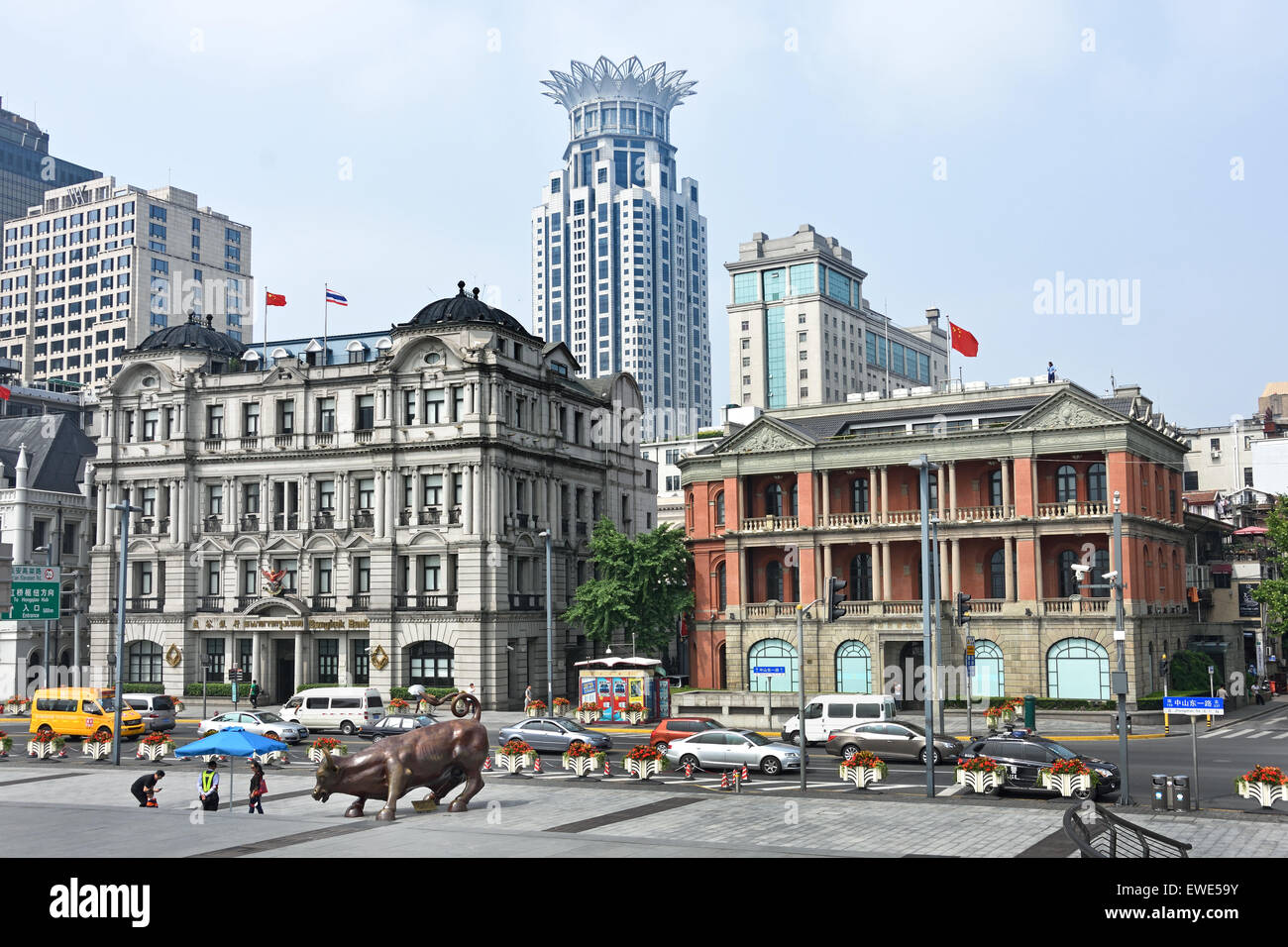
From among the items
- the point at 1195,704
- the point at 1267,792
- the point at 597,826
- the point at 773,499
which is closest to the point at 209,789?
the point at 597,826

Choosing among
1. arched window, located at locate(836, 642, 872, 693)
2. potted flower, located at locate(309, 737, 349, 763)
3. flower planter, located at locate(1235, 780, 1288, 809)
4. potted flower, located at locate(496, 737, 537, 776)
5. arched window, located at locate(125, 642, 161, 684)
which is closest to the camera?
flower planter, located at locate(1235, 780, 1288, 809)

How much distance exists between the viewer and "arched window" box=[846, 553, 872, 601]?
6881 cm

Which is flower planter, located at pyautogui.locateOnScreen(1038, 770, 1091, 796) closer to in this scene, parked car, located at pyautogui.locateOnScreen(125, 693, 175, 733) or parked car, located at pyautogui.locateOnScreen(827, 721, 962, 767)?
parked car, located at pyautogui.locateOnScreen(827, 721, 962, 767)

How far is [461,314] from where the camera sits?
2832 inches

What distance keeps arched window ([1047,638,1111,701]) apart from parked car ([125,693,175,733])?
4175cm

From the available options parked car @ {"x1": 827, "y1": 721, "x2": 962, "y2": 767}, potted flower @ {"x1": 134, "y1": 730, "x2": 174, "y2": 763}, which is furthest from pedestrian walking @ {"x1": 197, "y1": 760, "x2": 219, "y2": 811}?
parked car @ {"x1": 827, "y1": 721, "x2": 962, "y2": 767}

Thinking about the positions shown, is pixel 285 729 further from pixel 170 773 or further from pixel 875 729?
pixel 875 729

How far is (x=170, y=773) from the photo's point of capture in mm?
42375

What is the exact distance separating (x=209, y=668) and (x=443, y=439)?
20.9 metres

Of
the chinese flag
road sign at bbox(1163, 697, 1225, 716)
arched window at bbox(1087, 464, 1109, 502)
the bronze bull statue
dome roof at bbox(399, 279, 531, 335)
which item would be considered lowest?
the bronze bull statue

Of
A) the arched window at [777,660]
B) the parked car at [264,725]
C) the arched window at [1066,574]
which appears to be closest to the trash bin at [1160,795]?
the arched window at [1066,574]

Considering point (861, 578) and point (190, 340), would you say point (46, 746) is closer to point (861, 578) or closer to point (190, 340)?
point (190, 340)
